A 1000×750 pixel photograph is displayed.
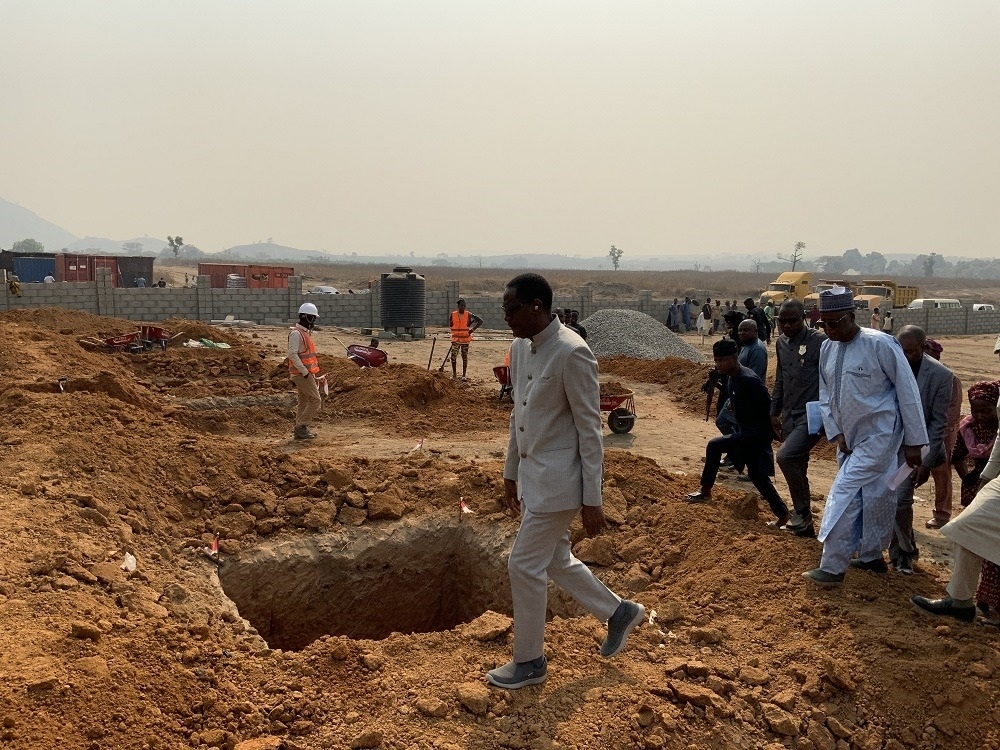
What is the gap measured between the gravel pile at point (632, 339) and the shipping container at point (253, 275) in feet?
42.7

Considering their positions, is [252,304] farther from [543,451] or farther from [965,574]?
[965,574]

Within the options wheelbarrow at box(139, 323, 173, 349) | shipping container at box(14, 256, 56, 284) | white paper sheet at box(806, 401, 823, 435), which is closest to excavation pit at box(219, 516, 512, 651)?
white paper sheet at box(806, 401, 823, 435)

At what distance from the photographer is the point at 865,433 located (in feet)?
13.3

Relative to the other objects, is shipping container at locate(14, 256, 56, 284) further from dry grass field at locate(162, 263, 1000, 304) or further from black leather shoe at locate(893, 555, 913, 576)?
black leather shoe at locate(893, 555, 913, 576)

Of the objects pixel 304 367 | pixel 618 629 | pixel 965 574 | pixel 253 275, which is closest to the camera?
pixel 618 629

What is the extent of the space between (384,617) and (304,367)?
140 inches

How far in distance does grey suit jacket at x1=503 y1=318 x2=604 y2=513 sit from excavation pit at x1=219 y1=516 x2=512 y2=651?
2.30 meters

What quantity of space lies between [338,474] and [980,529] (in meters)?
4.24

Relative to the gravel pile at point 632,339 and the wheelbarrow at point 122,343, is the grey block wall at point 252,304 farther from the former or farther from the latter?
the wheelbarrow at point 122,343

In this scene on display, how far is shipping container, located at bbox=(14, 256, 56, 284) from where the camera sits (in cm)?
2989

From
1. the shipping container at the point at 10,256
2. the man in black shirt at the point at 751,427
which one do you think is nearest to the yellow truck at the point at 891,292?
the man in black shirt at the point at 751,427

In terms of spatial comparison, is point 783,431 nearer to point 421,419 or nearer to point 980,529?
point 980,529

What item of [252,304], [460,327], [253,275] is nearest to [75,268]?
[253,275]

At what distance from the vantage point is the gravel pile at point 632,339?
55.5 feet
